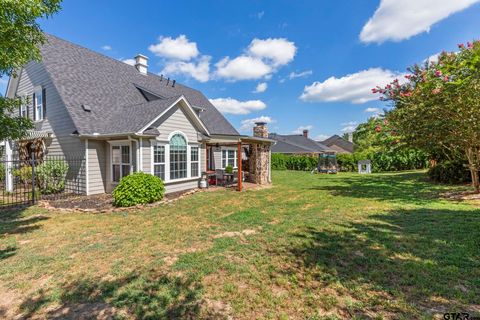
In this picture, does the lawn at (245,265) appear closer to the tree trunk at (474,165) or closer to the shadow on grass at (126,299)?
the shadow on grass at (126,299)

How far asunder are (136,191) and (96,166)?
3.85m

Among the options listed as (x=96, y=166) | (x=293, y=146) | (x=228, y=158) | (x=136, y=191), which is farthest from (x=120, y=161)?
(x=293, y=146)

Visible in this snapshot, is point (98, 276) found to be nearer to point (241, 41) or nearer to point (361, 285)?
point (361, 285)

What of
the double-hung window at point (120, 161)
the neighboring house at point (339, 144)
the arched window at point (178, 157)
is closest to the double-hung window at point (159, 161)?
the arched window at point (178, 157)

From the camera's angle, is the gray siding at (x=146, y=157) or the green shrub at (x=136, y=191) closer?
the green shrub at (x=136, y=191)

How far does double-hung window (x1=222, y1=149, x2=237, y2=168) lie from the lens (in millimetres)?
17700

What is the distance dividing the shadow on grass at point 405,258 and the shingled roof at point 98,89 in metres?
8.28

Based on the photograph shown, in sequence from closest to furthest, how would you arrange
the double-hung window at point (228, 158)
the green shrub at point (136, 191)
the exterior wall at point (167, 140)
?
the green shrub at point (136, 191)
the exterior wall at point (167, 140)
the double-hung window at point (228, 158)

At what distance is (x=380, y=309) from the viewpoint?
9.09 feet

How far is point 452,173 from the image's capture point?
510 inches

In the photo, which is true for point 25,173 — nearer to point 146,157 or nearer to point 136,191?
point 146,157

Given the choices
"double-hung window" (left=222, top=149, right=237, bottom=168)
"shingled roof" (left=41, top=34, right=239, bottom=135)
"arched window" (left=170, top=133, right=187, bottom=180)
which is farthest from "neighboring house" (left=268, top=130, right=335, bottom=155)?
"arched window" (left=170, top=133, right=187, bottom=180)

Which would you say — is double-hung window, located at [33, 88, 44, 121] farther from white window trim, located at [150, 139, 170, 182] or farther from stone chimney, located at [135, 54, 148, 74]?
white window trim, located at [150, 139, 170, 182]

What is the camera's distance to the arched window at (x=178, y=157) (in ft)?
36.3
